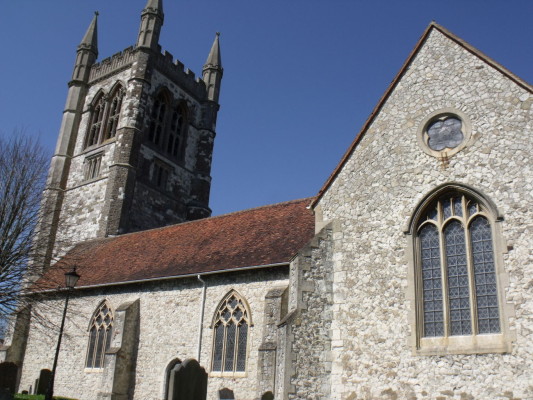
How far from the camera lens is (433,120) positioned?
41.2 ft

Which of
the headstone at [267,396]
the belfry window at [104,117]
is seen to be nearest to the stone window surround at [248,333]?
the headstone at [267,396]

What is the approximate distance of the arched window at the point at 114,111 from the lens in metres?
34.4

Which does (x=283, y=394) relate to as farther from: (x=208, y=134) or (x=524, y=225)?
(x=208, y=134)

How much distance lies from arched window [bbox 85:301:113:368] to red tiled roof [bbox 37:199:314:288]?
113 centimetres

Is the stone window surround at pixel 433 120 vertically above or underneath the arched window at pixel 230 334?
above

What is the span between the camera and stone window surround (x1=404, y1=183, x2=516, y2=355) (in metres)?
10.2

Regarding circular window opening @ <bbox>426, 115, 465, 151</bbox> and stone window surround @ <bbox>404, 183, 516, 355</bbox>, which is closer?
stone window surround @ <bbox>404, 183, 516, 355</bbox>

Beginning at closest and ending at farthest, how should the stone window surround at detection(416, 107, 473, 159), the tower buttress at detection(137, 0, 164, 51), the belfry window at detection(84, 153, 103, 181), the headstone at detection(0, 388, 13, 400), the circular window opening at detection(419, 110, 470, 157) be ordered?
the stone window surround at detection(416, 107, 473, 159)
the circular window opening at detection(419, 110, 470, 157)
the headstone at detection(0, 388, 13, 400)
the belfry window at detection(84, 153, 103, 181)
the tower buttress at detection(137, 0, 164, 51)

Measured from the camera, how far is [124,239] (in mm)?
26297

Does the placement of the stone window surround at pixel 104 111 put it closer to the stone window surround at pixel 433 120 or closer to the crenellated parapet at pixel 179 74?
the crenellated parapet at pixel 179 74

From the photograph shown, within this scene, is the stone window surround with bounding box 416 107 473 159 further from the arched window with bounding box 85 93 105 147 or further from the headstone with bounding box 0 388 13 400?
the arched window with bounding box 85 93 105 147

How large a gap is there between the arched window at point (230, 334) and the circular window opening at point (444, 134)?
748 centimetres

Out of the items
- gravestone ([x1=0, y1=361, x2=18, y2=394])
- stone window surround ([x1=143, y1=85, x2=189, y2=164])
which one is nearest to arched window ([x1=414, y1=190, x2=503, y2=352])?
gravestone ([x1=0, y1=361, x2=18, y2=394])

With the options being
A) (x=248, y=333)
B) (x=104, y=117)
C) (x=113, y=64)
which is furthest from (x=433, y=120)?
(x=113, y=64)
